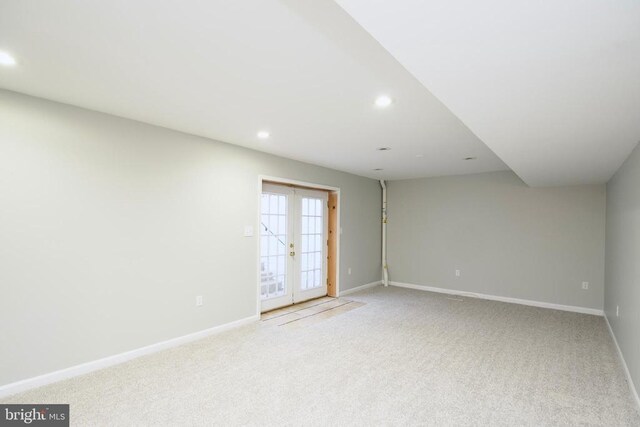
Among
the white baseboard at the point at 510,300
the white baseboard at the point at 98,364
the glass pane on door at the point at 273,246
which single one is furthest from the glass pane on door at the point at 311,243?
the white baseboard at the point at 510,300

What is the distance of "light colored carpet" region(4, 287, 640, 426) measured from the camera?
2314 mm

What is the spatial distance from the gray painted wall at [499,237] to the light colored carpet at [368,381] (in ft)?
3.73

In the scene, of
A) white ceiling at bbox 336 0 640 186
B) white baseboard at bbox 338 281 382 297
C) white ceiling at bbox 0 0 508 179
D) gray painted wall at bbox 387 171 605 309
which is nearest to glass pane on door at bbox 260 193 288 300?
white baseboard at bbox 338 281 382 297

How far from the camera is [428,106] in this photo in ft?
8.83

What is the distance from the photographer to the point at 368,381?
9.14ft

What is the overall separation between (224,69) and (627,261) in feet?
12.6

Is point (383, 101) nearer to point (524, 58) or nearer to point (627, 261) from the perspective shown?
point (524, 58)

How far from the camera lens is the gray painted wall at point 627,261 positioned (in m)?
2.63

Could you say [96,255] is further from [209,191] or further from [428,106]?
[428,106]

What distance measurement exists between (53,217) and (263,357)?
2.24 m

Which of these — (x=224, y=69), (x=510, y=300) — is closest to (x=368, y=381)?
(x=224, y=69)

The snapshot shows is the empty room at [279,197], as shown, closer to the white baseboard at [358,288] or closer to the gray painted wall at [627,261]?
the gray painted wall at [627,261]

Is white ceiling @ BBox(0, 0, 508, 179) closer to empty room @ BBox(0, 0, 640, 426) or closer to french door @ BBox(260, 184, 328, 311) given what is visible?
empty room @ BBox(0, 0, 640, 426)

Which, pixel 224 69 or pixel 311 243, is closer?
pixel 224 69
